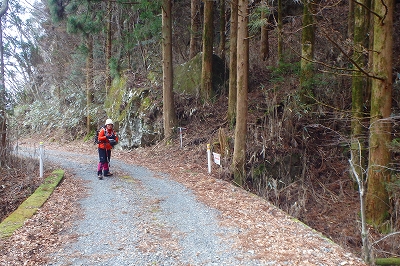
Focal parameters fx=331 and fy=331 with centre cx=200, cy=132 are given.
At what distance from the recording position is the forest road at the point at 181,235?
4.83 meters

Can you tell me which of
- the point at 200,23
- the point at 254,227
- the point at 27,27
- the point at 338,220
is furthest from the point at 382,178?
the point at 200,23

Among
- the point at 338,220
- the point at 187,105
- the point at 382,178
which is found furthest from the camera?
the point at 187,105

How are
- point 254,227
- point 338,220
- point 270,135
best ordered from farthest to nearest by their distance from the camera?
1. point 270,135
2. point 338,220
3. point 254,227

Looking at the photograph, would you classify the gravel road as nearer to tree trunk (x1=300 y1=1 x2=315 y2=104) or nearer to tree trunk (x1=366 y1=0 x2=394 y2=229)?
tree trunk (x1=366 y1=0 x2=394 y2=229)

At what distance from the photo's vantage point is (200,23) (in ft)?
65.1

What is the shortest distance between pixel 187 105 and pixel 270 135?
19.9ft

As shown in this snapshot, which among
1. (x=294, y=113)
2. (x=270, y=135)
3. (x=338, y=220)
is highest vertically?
(x=294, y=113)

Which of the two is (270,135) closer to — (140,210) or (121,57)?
(140,210)

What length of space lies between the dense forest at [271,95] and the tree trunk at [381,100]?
26 mm

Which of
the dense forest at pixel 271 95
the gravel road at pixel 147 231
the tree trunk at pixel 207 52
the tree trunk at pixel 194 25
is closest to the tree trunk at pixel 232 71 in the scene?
the dense forest at pixel 271 95

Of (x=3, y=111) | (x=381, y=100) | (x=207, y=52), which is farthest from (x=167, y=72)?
(x=381, y=100)

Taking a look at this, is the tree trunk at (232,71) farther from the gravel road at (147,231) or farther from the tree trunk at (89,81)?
the tree trunk at (89,81)

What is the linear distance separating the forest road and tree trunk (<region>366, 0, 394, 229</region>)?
2.89 metres

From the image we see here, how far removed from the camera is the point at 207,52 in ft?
53.3
